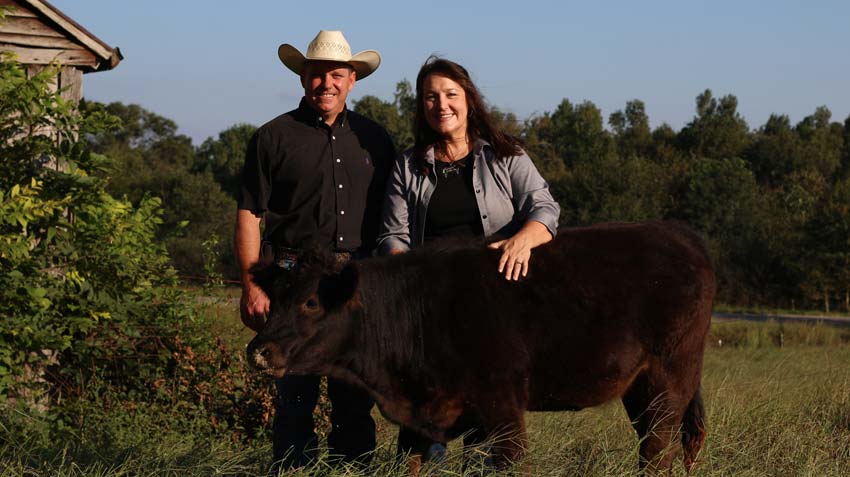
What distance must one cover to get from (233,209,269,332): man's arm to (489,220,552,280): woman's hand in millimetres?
1335

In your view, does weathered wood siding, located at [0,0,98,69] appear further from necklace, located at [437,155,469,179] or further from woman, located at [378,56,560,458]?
necklace, located at [437,155,469,179]

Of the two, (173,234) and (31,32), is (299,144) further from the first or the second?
(31,32)

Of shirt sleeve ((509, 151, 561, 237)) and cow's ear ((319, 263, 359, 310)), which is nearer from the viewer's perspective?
cow's ear ((319, 263, 359, 310))

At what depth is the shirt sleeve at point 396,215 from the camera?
6148 mm

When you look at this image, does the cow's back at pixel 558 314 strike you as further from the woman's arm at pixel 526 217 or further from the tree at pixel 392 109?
the tree at pixel 392 109

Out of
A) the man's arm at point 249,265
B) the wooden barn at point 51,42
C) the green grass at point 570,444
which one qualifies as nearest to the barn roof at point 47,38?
the wooden barn at point 51,42

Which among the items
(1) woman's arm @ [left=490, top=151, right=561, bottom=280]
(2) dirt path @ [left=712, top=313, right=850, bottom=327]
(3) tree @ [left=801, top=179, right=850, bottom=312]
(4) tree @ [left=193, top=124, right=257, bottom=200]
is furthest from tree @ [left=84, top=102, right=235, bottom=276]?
(3) tree @ [left=801, top=179, right=850, bottom=312]

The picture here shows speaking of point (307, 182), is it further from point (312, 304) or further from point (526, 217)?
point (526, 217)

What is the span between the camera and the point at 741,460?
21.1ft

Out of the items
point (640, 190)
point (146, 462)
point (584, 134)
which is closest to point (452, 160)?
point (146, 462)

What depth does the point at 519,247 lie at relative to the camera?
574 cm

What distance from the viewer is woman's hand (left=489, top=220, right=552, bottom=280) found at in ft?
18.7

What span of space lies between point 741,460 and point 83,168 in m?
6.19

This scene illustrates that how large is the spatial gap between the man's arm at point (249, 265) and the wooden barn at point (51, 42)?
541cm
